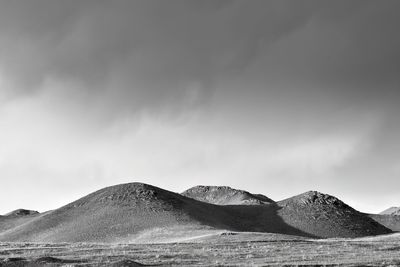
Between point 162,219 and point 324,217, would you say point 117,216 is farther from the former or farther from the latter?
point 324,217

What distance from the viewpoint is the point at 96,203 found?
153 meters

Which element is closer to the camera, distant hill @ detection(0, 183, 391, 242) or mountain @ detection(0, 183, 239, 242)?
distant hill @ detection(0, 183, 391, 242)

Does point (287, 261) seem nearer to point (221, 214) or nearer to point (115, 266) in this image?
point (115, 266)

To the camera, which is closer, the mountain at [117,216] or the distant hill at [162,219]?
the distant hill at [162,219]

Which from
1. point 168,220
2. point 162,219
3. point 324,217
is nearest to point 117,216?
point 162,219

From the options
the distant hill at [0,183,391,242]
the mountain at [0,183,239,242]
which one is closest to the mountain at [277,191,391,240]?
the distant hill at [0,183,391,242]

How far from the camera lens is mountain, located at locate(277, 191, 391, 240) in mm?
154250

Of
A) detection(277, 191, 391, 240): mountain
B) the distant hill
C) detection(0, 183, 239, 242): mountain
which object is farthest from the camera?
detection(277, 191, 391, 240): mountain

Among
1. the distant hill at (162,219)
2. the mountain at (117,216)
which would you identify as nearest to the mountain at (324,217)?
the distant hill at (162,219)

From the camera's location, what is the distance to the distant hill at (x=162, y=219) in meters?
130

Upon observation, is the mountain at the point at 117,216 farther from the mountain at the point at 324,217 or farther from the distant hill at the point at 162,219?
the mountain at the point at 324,217

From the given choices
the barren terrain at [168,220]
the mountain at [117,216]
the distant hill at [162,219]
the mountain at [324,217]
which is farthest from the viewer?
the mountain at [324,217]

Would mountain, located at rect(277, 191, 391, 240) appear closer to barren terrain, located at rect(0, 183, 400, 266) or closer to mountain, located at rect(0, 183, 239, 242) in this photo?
barren terrain, located at rect(0, 183, 400, 266)

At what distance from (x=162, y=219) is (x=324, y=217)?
53383 millimetres
